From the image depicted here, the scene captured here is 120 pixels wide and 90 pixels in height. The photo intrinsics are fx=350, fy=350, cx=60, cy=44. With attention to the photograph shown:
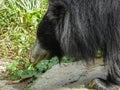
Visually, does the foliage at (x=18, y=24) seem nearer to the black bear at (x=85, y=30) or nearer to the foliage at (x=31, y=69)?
the foliage at (x=31, y=69)

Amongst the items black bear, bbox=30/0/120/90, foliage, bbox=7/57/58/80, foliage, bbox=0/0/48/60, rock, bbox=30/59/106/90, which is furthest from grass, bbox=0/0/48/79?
black bear, bbox=30/0/120/90

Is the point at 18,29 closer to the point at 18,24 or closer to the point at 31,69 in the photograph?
the point at 18,24

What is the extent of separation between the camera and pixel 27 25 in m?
5.79

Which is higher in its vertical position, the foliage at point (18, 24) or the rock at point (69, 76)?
the foliage at point (18, 24)

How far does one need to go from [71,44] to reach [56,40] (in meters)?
0.16

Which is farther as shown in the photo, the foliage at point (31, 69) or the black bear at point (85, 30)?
the foliage at point (31, 69)

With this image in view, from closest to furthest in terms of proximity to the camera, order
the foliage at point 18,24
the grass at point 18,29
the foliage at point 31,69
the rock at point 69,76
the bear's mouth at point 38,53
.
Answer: the bear's mouth at point 38,53
the rock at point 69,76
the foliage at point 31,69
the grass at point 18,29
the foliage at point 18,24

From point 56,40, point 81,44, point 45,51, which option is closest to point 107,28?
point 81,44

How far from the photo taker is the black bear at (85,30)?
2793mm

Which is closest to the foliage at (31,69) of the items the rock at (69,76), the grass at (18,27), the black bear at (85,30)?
the grass at (18,27)

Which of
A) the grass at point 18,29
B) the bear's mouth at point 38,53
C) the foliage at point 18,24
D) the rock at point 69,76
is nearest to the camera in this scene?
the bear's mouth at point 38,53

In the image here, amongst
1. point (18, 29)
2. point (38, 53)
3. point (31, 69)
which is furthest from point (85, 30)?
point (18, 29)

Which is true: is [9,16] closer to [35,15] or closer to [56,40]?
[35,15]

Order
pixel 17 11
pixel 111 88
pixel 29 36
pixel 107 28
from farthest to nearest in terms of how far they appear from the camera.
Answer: pixel 17 11 → pixel 29 36 → pixel 111 88 → pixel 107 28
